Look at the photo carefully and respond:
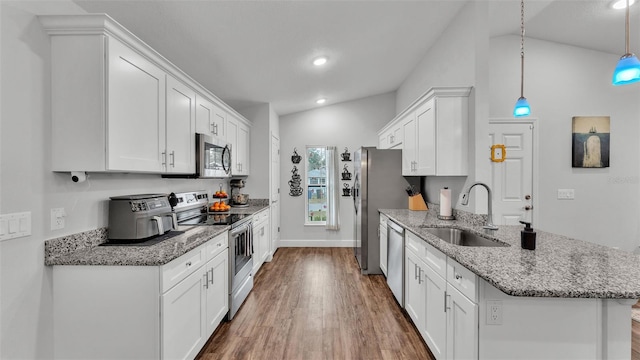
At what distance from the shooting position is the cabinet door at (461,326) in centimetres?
138

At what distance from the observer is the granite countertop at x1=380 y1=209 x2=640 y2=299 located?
105 centimetres

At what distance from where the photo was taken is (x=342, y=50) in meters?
3.15

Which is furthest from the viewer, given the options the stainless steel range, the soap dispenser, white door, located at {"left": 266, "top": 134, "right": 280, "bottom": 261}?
white door, located at {"left": 266, "top": 134, "right": 280, "bottom": 261}

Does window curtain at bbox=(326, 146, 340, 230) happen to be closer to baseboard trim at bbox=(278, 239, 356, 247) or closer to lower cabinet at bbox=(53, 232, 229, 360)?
baseboard trim at bbox=(278, 239, 356, 247)

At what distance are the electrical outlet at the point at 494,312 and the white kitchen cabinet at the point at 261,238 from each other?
2693 mm

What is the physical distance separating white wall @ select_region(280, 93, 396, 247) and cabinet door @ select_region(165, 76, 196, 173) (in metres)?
2.83

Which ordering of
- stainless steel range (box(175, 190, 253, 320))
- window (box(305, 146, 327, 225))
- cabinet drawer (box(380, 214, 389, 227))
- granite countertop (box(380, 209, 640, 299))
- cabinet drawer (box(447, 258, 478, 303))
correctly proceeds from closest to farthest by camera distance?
granite countertop (box(380, 209, 640, 299)), cabinet drawer (box(447, 258, 478, 303)), stainless steel range (box(175, 190, 253, 320)), cabinet drawer (box(380, 214, 389, 227)), window (box(305, 146, 327, 225))

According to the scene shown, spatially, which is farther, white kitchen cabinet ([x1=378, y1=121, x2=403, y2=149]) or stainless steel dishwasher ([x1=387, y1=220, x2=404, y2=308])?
white kitchen cabinet ([x1=378, y1=121, x2=403, y2=149])

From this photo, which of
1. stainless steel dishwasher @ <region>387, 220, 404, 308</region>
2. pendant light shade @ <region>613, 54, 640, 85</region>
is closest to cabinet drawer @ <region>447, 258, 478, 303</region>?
stainless steel dishwasher @ <region>387, 220, 404, 308</region>

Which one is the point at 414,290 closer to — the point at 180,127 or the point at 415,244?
the point at 415,244

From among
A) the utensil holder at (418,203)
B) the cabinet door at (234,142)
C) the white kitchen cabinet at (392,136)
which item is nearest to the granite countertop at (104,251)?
the cabinet door at (234,142)

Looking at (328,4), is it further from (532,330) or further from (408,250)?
(532,330)

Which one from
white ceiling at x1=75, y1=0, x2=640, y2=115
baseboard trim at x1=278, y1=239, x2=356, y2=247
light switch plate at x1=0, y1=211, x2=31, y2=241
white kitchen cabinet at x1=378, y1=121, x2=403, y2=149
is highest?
white ceiling at x1=75, y1=0, x2=640, y2=115

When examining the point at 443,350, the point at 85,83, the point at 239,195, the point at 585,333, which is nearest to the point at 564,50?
the point at 585,333
